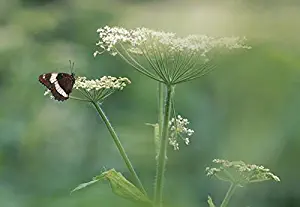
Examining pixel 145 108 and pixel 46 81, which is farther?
pixel 145 108

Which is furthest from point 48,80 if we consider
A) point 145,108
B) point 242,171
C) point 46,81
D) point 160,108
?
point 145,108

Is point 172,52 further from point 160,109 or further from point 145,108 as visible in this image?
point 145,108

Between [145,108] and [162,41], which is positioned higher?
[162,41]

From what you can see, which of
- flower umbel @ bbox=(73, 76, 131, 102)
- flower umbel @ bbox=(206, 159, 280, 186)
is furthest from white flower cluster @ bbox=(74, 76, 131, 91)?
flower umbel @ bbox=(206, 159, 280, 186)

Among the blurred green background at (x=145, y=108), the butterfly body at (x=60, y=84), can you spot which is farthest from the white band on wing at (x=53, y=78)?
the blurred green background at (x=145, y=108)

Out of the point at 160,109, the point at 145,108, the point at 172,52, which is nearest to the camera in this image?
the point at 172,52

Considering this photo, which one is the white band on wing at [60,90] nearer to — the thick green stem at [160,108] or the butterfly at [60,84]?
the butterfly at [60,84]

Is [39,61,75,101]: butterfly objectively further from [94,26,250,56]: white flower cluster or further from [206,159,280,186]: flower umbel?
[206,159,280,186]: flower umbel
